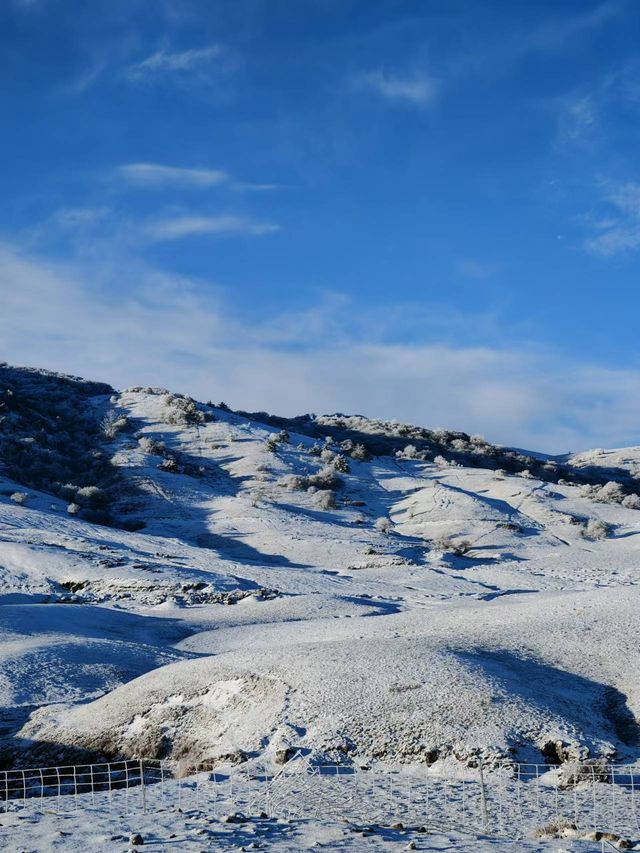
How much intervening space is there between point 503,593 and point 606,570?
8.80 meters

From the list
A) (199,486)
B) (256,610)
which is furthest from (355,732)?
(199,486)

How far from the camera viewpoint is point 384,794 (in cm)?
1652

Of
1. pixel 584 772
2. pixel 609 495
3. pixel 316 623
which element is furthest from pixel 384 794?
pixel 609 495

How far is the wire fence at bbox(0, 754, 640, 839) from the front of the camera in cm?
1487

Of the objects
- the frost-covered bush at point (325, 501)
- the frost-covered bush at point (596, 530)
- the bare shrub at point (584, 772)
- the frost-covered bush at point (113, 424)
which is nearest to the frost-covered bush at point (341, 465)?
the frost-covered bush at point (325, 501)

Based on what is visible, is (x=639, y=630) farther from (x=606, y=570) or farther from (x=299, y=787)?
(x=606, y=570)

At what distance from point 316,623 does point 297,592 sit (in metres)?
9.20

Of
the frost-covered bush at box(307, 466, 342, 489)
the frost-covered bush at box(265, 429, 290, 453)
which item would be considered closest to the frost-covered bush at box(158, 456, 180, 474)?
the frost-covered bush at box(265, 429, 290, 453)

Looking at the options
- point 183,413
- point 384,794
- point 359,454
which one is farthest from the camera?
point 183,413

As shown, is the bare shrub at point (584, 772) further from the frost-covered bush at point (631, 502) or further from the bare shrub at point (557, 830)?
the frost-covered bush at point (631, 502)

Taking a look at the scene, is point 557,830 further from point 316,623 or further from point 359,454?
point 359,454

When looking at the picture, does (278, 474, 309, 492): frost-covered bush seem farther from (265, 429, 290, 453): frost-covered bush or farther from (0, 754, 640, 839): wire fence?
(0, 754, 640, 839): wire fence

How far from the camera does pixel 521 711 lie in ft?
65.8

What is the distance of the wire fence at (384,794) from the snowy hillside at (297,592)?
780 mm
